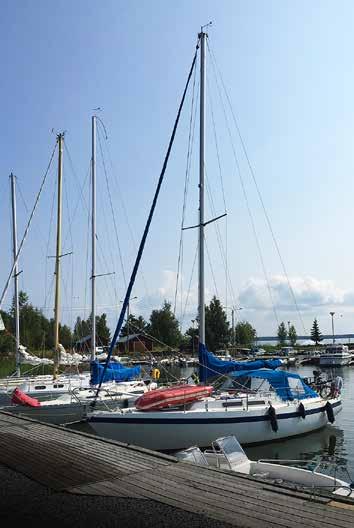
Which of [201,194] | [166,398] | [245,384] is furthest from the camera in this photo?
[201,194]

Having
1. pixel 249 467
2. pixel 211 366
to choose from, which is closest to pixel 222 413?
pixel 211 366

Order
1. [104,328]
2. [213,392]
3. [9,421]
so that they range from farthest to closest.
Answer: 1. [104,328]
2. [213,392]
3. [9,421]

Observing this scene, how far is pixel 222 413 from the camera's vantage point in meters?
17.9

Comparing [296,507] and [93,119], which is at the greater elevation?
[93,119]

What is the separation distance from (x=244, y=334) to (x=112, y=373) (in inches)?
3591

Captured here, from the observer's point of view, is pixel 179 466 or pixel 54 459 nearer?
pixel 179 466

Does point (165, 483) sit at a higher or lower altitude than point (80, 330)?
lower

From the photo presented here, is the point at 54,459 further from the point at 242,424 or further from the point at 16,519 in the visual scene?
the point at 242,424

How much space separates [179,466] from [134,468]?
82 centimetres

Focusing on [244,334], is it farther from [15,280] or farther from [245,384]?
[245,384]

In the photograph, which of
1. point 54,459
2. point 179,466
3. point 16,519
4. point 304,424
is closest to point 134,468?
point 179,466

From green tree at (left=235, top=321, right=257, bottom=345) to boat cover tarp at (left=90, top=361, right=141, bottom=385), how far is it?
86.8 metres

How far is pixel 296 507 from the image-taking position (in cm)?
718

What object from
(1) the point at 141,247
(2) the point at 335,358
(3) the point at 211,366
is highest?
(1) the point at 141,247
